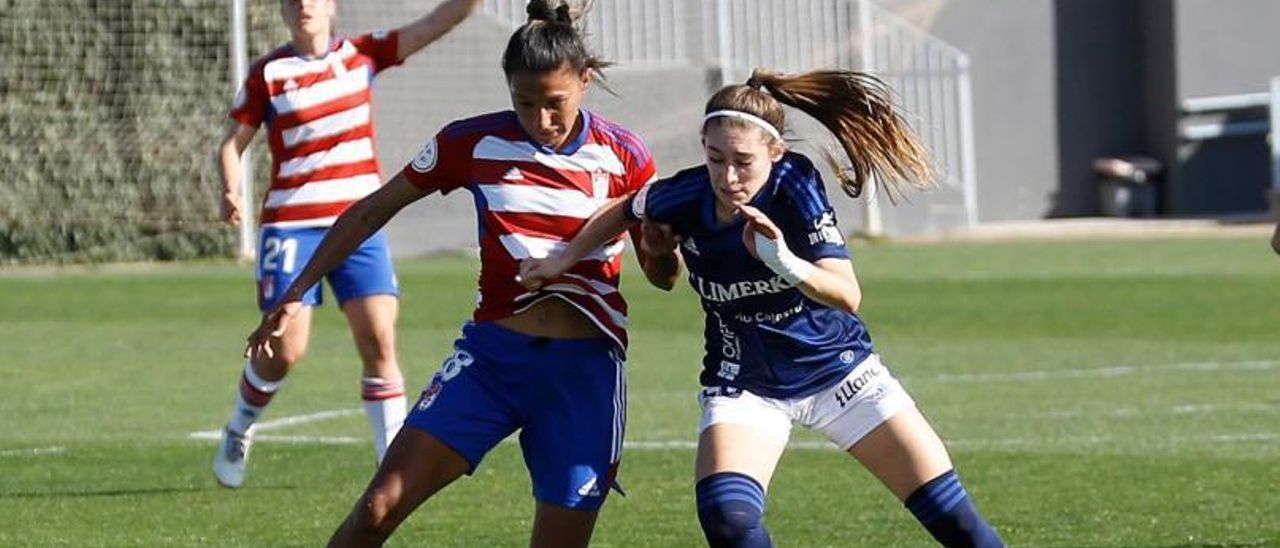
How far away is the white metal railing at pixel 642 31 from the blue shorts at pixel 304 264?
15.3m

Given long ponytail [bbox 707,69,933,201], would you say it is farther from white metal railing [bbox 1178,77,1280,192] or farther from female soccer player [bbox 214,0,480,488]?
white metal railing [bbox 1178,77,1280,192]

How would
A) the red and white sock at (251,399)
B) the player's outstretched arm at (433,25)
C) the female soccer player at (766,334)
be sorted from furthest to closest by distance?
the red and white sock at (251,399)
the player's outstretched arm at (433,25)
the female soccer player at (766,334)

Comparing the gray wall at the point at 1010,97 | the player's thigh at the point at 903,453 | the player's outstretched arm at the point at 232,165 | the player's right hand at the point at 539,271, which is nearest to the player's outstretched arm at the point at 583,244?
the player's right hand at the point at 539,271

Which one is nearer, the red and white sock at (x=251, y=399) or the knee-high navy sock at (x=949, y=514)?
the knee-high navy sock at (x=949, y=514)

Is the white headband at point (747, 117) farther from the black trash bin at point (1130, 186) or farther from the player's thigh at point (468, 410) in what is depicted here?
the black trash bin at point (1130, 186)

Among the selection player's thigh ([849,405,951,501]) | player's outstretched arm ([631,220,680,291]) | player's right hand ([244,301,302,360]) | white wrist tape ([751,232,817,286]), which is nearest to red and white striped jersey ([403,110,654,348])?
player's outstretched arm ([631,220,680,291])

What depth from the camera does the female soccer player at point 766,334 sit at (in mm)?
6266

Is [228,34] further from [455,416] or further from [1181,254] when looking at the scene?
[455,416]

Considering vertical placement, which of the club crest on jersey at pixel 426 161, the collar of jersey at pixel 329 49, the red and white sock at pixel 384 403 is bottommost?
the red and white sock at pixel 384 403

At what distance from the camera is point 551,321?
649 centimetres

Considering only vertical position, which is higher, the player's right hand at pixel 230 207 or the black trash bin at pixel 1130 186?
the player's right hand at pixel 230 207

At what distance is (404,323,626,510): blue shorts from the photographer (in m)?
6.31

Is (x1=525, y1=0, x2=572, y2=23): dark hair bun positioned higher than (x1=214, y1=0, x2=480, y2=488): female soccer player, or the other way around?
(x1=525, y1=0, x2=572, y2=23): dark hair bun

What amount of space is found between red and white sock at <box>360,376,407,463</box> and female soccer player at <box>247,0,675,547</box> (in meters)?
3.12
